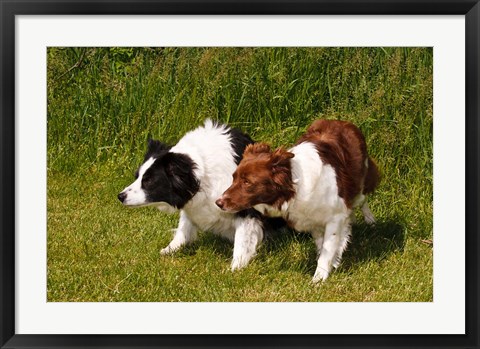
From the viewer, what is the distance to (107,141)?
8.64m

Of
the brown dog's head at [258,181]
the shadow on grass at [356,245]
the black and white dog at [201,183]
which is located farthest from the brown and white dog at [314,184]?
the black and white dog at [201,183]

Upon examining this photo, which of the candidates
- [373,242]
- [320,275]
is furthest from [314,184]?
[373,242]

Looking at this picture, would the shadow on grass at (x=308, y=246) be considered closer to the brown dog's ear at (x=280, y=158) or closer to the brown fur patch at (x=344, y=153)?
the brown fur patch at (x=344, y=153)

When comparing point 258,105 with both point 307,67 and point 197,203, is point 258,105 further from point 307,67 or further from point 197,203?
point 197,203

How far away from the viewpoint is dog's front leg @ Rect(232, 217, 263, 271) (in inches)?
255

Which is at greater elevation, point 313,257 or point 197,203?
point 197,203

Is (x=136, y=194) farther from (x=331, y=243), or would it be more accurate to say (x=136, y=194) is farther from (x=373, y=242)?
(x=373, y=242)

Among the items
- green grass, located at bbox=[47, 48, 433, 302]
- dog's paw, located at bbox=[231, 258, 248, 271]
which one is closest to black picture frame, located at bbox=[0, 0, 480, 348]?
green grass, located at bbox=[47, 48, 433, 302]

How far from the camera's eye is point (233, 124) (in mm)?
8211

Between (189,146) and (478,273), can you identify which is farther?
(189,146)
